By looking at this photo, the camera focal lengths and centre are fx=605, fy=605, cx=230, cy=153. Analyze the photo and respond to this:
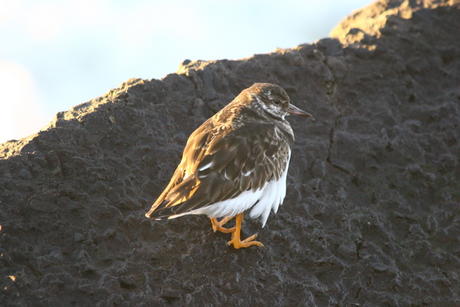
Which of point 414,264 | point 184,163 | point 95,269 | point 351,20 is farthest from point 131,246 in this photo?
point 351,20

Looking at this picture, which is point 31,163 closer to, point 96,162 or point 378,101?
point 96,162

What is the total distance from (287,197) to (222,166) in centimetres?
115

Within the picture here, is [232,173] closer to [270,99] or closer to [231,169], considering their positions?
[231,169]

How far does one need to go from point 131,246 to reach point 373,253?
94.8 inches

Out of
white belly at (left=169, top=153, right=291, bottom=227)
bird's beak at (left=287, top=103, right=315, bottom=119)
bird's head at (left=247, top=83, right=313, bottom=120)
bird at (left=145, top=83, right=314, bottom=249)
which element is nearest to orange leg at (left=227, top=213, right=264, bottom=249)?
bird at (left=145, top=83, right=314, bottom=249)

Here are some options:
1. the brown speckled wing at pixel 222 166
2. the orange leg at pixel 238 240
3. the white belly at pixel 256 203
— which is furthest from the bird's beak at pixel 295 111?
the orange leg at pixel 238 240

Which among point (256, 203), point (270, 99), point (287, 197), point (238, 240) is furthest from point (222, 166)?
point (270, 99)

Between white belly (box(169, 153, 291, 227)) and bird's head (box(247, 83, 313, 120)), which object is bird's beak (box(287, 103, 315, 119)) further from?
white belly (box(169, 153, 291, 227))

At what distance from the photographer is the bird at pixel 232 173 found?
543 centimetres

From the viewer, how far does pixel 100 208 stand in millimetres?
5848

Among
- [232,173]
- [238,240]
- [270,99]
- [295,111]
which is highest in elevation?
[270,99]

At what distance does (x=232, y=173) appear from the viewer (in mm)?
5621

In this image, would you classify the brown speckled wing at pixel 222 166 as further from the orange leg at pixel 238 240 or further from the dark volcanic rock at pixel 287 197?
the dark volcanic rock at pixel 287 197

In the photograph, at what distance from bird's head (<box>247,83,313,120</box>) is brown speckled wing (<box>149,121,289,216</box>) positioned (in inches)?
18.4
